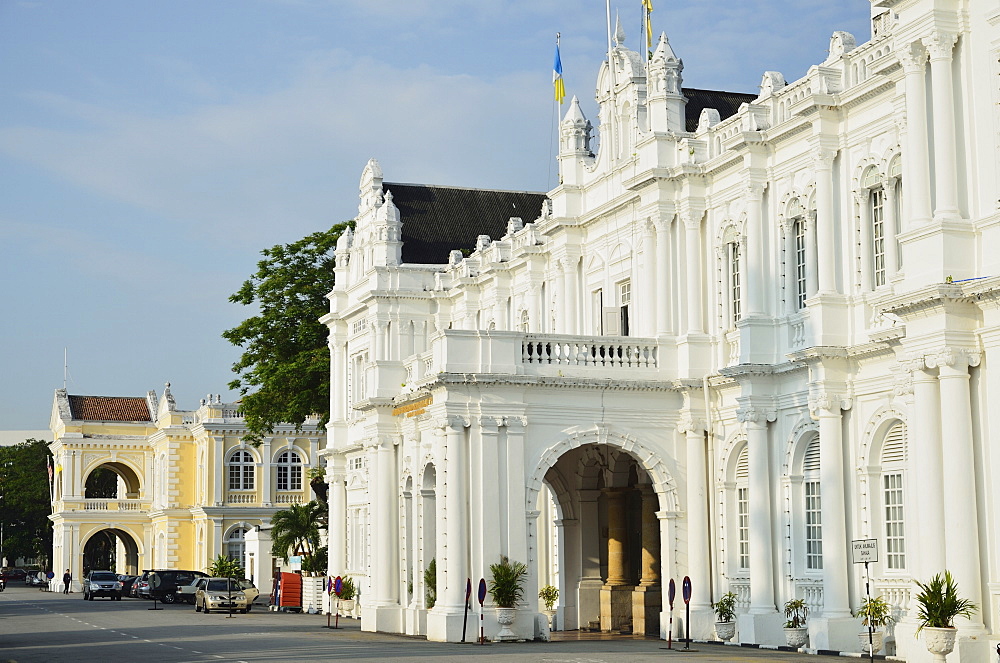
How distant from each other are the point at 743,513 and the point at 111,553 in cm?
8963

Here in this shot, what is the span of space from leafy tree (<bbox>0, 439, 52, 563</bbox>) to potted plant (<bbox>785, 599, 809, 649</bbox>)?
291 feet

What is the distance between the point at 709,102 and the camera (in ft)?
114

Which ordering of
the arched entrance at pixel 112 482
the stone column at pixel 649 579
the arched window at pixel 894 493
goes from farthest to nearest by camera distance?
the arched entrance at pixel 112 482 < the stone column at pixel 649 579 < the arched window at pixel 894 493

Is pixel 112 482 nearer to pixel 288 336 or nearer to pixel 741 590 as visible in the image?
pixel 288 336

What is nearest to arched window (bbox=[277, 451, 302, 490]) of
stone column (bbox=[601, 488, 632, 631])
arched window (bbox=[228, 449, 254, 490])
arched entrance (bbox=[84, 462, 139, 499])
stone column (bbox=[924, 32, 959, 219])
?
arched window (bbox=[228, 449, 254, 490])

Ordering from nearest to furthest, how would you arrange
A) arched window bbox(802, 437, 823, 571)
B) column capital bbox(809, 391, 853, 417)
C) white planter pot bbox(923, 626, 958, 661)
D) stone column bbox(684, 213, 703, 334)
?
white planter pot bbox(923, 626, 958, 661) → column capital bbox(809, 391, 853, 417) → arched window bbox(802, 437, 823, 571) → stone column bbox(684, 213, 703, 334)

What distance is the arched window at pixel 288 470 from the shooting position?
7781 cm

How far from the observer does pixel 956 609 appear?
20438 millimetres

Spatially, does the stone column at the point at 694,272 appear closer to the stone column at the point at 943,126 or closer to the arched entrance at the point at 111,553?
the stone column at the point at 943,126

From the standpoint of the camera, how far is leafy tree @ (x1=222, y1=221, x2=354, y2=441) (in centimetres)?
5472

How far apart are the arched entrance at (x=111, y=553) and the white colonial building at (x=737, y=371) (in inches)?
2210

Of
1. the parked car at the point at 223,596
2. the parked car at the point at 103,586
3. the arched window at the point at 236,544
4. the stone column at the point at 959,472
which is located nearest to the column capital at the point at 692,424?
the stone column at the point at 959,472

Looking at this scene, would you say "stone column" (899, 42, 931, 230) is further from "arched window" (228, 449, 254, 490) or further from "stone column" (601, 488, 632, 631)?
"arched window" (228, 449, 254, 490)

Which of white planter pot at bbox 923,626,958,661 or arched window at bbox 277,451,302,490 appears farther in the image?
arched window at bbox 277,451,302,490
